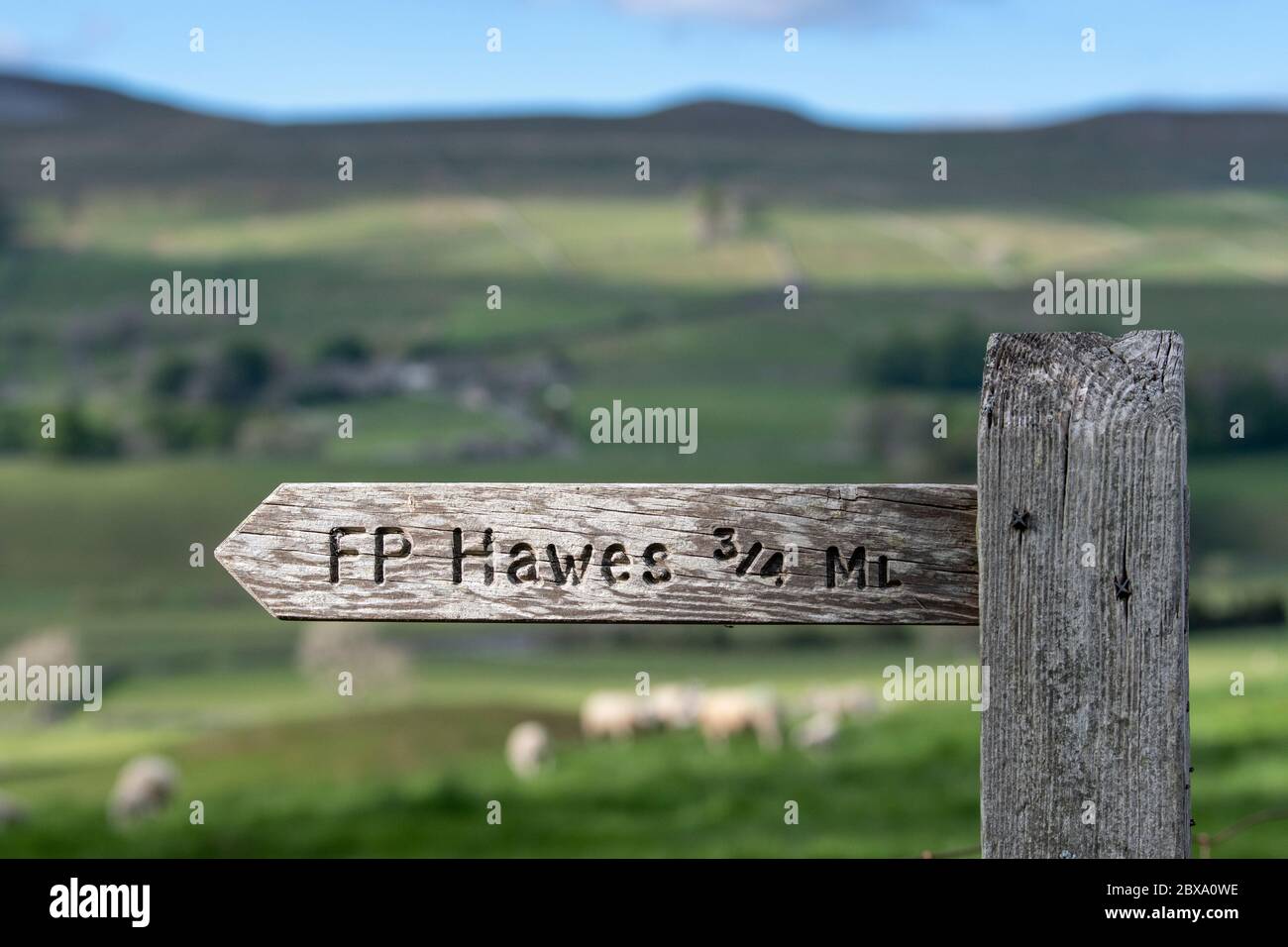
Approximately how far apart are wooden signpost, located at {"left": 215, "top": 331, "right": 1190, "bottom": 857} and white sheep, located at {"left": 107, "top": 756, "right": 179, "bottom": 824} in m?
10.2

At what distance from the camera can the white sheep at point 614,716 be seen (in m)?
11.9

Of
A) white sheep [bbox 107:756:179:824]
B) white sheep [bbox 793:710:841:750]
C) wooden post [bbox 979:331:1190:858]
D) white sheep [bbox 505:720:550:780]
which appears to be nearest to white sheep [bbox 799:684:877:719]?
white sheep [bbox 793:710:841:750]

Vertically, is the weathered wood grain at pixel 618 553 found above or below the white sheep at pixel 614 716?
above

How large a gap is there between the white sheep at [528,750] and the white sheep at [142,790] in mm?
3417

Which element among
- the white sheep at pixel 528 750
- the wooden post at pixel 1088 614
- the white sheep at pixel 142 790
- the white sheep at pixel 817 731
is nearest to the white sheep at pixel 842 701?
the white sheep at pixel 817 731

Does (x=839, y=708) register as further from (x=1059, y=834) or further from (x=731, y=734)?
(x=1059, y=834)

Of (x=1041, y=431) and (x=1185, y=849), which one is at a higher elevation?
(x=1041, y=431)

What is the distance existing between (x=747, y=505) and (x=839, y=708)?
10.1 metres

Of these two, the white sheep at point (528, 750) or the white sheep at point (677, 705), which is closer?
the white sheep at point (528, 750)

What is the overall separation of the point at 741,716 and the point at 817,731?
2.62 ft

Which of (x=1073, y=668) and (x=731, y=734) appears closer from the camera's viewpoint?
(x=1073, y=668)

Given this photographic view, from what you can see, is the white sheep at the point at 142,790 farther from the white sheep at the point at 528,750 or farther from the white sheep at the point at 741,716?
the white sheep at the point at 741,716
